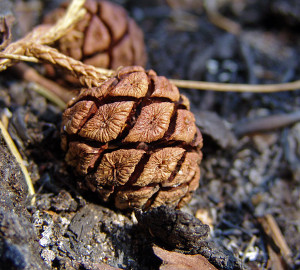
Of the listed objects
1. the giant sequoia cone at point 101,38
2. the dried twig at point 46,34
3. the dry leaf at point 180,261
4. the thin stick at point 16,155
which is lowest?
the dry leaf at point 180,261

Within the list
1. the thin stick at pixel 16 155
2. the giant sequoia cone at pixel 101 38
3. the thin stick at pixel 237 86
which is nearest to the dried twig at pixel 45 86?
the giant sequoia cone at pixel 101 38

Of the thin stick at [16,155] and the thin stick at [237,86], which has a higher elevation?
the thin stick at [16,155]

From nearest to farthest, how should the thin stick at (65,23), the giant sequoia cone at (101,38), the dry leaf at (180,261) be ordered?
the dry leaf at (180,261) → the thin stick at (65,23) → the giant sequoia cone at (101,38)

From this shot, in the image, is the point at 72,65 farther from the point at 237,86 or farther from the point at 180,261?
the point at 237,86

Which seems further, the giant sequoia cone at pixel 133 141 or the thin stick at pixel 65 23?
the thin stick at pixel 65 23

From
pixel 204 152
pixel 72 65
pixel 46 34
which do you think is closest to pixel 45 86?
pixel 46 34

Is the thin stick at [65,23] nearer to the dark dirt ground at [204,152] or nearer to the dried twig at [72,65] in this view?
the dried twig at [72,65]

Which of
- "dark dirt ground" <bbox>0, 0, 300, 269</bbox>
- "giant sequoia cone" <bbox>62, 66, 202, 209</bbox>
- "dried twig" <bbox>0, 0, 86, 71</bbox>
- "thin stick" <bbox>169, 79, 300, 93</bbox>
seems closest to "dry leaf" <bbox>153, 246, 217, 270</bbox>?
"dark dirt ground" <bbox>0, 0, 300, 269</bbox>

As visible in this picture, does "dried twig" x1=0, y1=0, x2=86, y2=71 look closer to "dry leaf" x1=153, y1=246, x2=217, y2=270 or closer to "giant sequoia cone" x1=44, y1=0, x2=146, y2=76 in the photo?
"giant sequoia cone" x1=44, y1=0, x2=146, y2=76
